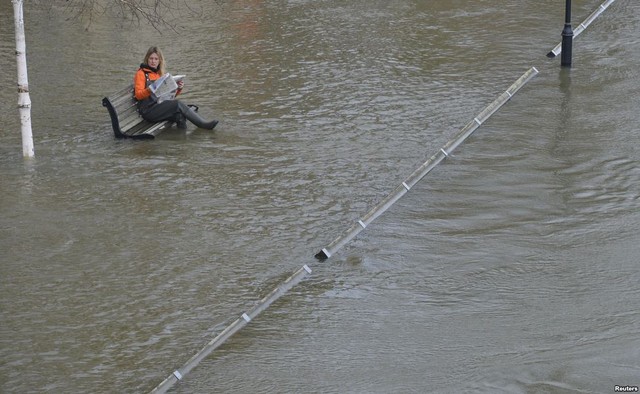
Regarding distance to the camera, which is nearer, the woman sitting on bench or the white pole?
the white pole

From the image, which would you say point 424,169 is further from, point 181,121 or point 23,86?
point 23,86

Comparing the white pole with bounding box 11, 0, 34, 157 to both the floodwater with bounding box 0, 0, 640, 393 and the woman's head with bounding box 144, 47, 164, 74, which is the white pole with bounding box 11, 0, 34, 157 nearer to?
the floodwater with bounding box 0, 0, 640, 393

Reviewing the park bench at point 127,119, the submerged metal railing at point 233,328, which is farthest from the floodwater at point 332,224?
the park bench at point 127,119

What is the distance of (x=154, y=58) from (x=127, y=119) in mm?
878

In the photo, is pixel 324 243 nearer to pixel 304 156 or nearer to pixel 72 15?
pixel 304 156

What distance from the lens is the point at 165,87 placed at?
1412 centimetres

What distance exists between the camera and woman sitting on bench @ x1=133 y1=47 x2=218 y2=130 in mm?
13758

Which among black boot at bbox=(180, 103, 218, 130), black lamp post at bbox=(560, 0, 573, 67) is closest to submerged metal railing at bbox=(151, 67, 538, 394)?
black lamp post at bbox=(560, 0, 573, 67)

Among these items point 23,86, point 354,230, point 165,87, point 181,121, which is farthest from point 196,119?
point 354,230

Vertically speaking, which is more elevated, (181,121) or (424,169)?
(181,121)

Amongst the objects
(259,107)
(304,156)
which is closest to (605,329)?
(304,156)

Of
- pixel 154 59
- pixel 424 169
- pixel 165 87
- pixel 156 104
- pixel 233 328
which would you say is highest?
pixel 154 59

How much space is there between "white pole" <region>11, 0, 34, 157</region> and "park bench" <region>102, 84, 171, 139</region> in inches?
39.8

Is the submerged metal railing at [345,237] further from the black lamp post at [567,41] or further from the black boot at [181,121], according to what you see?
the black boot at [181,121]
